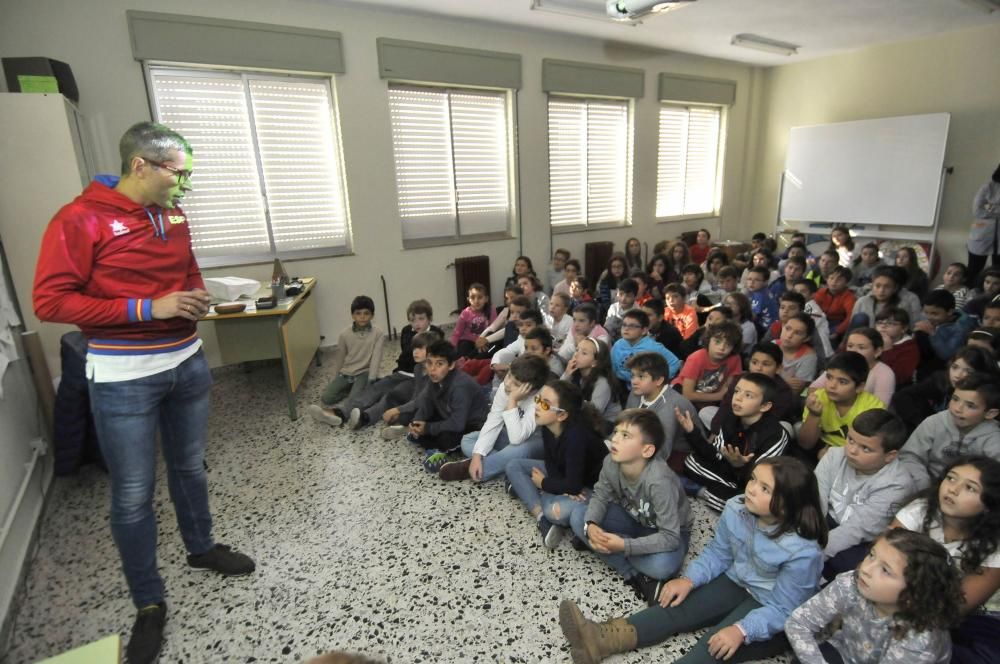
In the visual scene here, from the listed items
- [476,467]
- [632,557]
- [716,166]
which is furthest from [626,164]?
[632,557]

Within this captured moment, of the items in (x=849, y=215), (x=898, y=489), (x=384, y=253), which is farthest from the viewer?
(x=849, y=215)

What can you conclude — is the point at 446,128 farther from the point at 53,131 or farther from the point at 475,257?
the point at 53,131

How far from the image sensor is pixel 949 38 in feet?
17.3

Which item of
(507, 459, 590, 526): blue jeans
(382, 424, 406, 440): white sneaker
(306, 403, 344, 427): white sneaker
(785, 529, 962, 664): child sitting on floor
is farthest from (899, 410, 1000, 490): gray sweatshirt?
(306, 403, 344, 427): white sneaker

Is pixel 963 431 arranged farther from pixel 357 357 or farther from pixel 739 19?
pixel 739 19

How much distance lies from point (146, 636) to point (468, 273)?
158 inches

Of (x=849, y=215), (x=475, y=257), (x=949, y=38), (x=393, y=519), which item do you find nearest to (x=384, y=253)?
(x=475, y=257)

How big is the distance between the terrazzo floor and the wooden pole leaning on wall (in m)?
0.35

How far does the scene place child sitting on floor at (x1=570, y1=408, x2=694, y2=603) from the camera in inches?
66.1

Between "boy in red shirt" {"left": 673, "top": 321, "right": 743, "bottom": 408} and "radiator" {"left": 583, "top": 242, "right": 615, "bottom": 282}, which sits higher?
"radiator" {"left": 583, "top": 242, "right": 615, "bottom": 282}

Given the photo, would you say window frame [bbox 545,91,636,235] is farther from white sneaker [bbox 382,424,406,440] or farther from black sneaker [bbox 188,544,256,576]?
black sneaker [bbox 188,544,256,576]

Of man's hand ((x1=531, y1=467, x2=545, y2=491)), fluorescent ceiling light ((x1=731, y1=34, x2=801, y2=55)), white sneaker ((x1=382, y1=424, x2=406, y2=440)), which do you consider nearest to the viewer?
man's hand ((x1=531, y1=467, x2=545, y2=491))

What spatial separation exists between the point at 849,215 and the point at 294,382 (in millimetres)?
6509

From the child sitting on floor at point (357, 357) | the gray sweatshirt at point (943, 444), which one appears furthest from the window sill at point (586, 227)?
the gray sweatshirt at point (943, 444)
